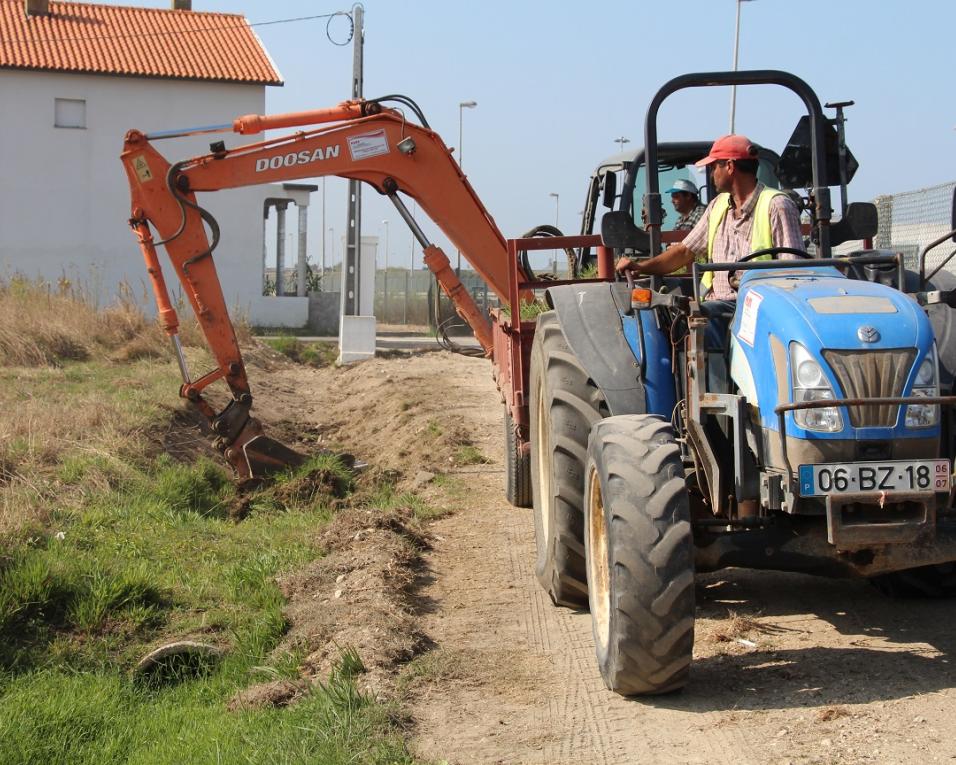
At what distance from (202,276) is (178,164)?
3.11 feet

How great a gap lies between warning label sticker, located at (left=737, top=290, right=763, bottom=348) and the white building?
27061 mm

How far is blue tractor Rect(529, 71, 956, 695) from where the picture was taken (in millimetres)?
4484

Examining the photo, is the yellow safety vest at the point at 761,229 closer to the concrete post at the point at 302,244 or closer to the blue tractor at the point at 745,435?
the blue tractor at the point at 745,435

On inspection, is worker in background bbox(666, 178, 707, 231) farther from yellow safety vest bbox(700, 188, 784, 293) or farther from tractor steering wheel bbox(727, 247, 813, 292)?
tractor steering wheel bbox(727, 247, 813, 292)

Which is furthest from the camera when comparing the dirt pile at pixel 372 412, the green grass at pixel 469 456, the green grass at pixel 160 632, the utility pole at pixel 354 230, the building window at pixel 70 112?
the building window at pixel 70 112

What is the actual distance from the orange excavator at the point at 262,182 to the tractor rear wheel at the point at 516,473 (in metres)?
1.33

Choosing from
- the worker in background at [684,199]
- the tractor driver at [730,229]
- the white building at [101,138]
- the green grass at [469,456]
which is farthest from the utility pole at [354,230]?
the tractor driver at [730,229]

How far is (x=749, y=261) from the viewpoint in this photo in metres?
5.48

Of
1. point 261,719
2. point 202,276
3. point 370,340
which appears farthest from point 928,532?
→ point 370,340

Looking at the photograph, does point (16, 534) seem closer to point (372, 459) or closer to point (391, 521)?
point (391, 521)

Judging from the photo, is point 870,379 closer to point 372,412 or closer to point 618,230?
point 618,230

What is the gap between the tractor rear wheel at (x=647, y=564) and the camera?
178 inches

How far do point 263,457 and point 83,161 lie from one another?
2437 cm

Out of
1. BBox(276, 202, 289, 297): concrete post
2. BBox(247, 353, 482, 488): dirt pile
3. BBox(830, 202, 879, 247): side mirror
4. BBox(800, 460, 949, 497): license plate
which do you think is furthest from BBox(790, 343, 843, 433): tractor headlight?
BBox(276, 202, 289, 297): concrete post
